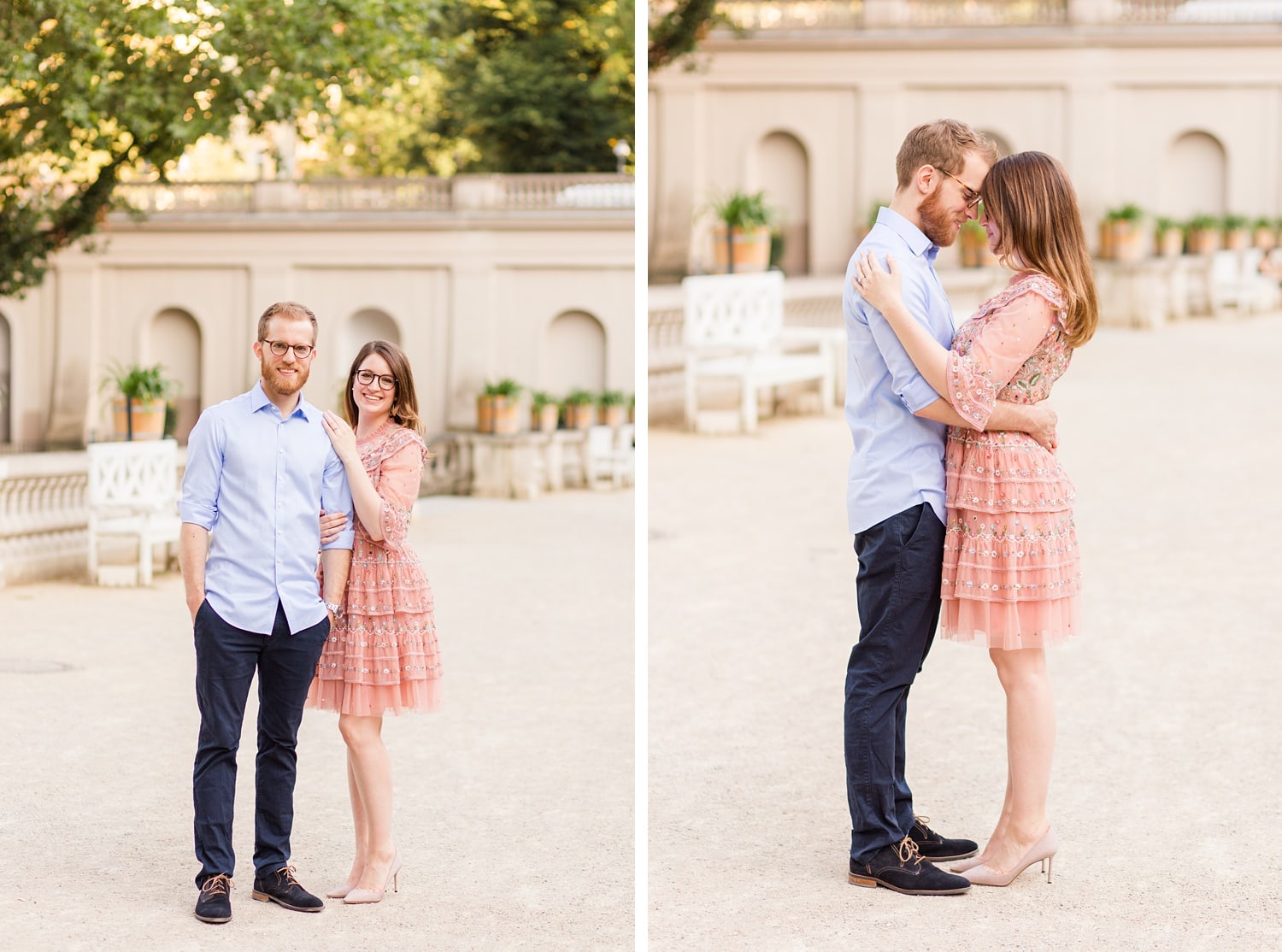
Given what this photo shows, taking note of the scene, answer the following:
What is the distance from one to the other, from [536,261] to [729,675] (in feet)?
31.9

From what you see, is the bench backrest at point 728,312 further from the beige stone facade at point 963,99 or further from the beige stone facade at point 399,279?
the beige stone facade at point 963,99

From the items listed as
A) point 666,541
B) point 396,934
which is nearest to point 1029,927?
point 396,934

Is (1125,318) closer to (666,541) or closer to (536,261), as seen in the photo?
(536,261)

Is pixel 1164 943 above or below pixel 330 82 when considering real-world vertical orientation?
below

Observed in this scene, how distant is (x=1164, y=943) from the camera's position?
350 centimetres

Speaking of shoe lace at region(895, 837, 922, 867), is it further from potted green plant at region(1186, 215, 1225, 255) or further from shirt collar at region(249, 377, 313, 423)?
potted green plant at region(1186, 215, 1225, 255)

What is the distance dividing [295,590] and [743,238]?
9.30 m

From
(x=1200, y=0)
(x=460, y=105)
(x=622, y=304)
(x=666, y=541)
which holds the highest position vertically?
(x=1200, y=0)

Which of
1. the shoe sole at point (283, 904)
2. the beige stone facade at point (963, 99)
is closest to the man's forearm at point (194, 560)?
the shoe sole at point (283, 904)

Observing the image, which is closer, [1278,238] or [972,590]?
[972,590]

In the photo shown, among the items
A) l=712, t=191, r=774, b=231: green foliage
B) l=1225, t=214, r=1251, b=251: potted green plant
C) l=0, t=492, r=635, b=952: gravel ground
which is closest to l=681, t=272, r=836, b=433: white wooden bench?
l=712, t=191, r=774, b=231: green foliage

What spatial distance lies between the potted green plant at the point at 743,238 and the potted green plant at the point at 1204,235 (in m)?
11.6

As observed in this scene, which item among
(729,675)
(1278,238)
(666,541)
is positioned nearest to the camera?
(729,675)

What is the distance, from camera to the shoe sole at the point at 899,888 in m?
3.76
